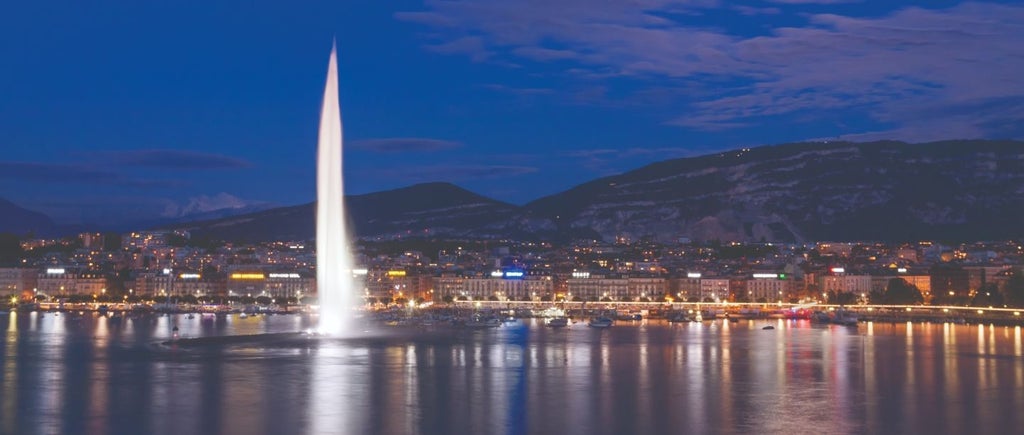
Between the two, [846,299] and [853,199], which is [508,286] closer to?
[846,299]

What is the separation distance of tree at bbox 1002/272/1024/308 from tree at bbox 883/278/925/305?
10670 mm

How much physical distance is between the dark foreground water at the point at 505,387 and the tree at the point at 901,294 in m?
44.2

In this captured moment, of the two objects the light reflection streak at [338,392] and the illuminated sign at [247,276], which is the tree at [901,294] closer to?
the illuminated sign at [247,276]

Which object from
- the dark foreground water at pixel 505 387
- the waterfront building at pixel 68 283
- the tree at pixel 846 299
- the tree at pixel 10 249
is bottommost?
the dark foreground water at pixel 505 387

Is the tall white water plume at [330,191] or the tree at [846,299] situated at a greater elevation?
the tall white water plume at [330,191]

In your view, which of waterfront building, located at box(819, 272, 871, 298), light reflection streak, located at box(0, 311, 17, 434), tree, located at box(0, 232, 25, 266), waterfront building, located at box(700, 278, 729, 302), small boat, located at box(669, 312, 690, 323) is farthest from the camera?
tree, located at box(0, 232, 25, 266)

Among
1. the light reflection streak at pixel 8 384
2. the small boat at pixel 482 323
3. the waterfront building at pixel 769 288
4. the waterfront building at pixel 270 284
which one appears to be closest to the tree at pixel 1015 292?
the waterfront building at pixel 769 288

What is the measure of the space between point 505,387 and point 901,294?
7032cm

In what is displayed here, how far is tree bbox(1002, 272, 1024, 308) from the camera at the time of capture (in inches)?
3189

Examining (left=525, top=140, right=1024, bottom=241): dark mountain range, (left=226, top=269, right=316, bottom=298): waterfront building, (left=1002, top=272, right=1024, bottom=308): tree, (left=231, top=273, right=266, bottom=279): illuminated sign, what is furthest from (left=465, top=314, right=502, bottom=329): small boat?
(left=525, top=140, right=1024, bottom=241): dark mountain range

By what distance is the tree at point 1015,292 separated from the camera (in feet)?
266

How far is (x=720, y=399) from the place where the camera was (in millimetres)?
28375

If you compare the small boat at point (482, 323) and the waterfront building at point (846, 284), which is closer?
the small boat at point (482, 323)

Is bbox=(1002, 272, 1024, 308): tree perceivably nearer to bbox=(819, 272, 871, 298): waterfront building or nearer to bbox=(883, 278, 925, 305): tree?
bbox=(883, 278, 925, 305): tree
